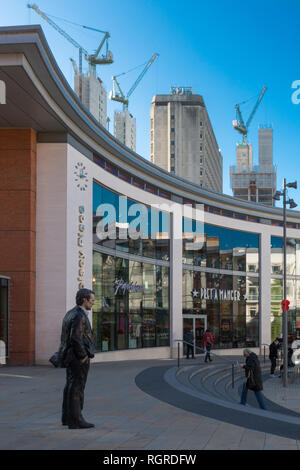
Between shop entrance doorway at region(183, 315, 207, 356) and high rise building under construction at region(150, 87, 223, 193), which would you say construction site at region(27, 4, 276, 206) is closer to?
high rise building under construction at region(150, 87, 223, 193)

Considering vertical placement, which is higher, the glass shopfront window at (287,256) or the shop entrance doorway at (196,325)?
the glass shopfront window at (287,256)

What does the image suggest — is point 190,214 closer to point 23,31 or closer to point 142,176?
point 142,176

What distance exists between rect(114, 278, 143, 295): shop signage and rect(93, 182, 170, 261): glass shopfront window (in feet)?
5.10

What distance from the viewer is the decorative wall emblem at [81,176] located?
22078 millimetres

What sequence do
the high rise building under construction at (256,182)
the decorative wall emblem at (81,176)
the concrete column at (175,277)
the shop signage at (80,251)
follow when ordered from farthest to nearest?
the high rise building under construction at (256,182)
the concrete column at (175,277)
the decorative wall emblem at (81,176)
the shop signage at (80,251)

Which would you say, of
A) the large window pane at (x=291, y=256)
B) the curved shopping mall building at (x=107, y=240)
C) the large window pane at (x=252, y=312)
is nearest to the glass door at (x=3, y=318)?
the curved shopping mall building at (x=107, y=240)

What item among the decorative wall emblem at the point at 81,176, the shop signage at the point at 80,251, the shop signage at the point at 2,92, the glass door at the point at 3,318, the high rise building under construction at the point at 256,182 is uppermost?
the high rise building under construction at the point at 256,182

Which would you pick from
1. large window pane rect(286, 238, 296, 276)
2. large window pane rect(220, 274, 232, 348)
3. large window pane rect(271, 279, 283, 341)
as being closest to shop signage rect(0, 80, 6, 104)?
large window pane rect(220, 274, 232, 348)

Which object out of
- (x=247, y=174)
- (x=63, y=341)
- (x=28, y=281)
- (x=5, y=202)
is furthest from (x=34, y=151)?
(x=247, y=174)

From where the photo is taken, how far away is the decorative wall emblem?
2208 centimetres

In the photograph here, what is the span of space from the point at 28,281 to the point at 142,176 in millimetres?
10808

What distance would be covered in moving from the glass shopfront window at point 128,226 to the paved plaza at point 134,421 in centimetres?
1009

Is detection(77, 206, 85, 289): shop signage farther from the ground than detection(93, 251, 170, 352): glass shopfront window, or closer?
farther from the ground

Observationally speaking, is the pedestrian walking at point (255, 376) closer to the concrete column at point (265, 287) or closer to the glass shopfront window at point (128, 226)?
the glass shopfront window at point (128, 226)
